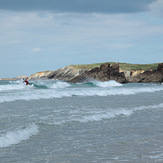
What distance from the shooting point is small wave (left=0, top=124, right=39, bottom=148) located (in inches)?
286

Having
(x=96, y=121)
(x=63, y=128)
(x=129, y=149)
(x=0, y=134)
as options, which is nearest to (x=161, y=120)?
(x=96, y=121)

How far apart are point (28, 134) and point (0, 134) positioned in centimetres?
82

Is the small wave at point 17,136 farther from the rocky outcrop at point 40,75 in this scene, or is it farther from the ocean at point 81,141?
the rocky outcrop at point 40,75

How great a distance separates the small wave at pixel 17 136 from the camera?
23.8 feet

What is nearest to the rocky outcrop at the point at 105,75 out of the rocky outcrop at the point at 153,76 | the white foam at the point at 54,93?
the rocky outcrop at the point at 153,76

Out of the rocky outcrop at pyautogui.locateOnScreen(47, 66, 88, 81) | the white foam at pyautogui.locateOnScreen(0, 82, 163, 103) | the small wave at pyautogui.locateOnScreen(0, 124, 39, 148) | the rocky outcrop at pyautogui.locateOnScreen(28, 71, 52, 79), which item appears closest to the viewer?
the small wave at pyautogui.locateOnScreen(0, 124, 39, 148)

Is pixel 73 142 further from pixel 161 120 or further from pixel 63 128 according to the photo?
pixel 161 120

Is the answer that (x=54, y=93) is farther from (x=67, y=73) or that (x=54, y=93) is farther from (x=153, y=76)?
(x=67, y=73)

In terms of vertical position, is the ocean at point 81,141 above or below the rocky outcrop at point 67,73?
below

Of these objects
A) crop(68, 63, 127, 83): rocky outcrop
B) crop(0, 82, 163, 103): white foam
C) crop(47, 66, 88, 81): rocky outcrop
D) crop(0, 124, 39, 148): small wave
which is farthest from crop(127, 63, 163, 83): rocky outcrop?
crop(0, 124, 39, 148): small wave

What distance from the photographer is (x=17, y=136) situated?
793 cm

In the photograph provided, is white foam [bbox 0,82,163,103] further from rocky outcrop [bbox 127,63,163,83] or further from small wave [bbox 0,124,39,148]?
rocky outcrop [bbox 127,63,163,83]

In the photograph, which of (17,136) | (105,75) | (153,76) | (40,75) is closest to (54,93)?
(17,136)

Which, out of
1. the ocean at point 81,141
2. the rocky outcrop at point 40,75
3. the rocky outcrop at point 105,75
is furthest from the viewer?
the rocky outcrop at point 40,75
